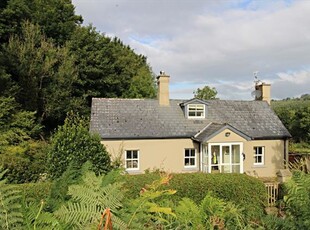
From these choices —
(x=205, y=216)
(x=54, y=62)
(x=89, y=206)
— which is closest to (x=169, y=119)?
(x=54, y=62)

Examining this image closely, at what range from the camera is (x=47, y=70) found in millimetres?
23688

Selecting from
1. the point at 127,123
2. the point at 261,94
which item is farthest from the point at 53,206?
the point at 261,94

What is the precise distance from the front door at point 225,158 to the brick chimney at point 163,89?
4.47 m

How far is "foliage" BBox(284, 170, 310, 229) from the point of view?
219 cm

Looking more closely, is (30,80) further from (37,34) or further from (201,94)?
(201,94)

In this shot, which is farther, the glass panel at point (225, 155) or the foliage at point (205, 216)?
the glass panel at point (225, 155)

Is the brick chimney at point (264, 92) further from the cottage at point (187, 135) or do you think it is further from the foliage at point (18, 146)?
the foliage at point (18, 146)

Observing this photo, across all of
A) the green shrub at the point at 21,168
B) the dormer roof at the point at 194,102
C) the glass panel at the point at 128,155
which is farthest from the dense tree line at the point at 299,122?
the green shrub at the point at 21,168

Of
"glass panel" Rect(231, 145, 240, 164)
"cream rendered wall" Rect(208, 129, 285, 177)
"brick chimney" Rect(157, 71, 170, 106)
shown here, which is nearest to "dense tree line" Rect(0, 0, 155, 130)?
"brick chimney" Rect(157, 71, 170, 106)

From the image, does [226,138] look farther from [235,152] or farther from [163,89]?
[163,89]

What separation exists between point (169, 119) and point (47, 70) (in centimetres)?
1053

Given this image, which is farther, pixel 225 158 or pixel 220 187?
pixel 225 158

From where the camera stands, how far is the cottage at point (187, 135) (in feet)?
60.8

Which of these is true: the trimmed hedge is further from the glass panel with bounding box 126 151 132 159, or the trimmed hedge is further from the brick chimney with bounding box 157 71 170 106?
the brick chimney with bounding box 157 71 170 106
